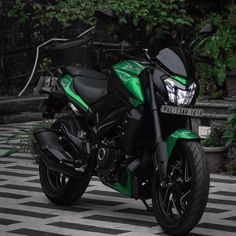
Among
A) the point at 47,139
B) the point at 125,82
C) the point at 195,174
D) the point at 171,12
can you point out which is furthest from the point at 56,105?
the point at 171,12

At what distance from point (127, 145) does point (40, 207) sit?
48.5 inches

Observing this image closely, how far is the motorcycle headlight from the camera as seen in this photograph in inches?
297

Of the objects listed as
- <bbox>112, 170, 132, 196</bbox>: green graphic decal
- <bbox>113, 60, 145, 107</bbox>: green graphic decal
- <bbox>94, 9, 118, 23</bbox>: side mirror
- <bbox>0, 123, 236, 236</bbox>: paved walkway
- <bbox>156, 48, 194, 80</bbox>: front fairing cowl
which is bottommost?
<bbox>0, 123, 236, 236</bbox>: paved walkway

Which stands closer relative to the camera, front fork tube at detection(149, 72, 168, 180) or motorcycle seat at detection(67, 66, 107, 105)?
front fork tube at detection(149, 72, 168, 180)

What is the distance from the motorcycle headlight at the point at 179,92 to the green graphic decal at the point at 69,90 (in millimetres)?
1112

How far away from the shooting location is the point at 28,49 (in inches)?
667

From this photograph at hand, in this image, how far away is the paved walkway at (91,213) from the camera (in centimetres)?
764

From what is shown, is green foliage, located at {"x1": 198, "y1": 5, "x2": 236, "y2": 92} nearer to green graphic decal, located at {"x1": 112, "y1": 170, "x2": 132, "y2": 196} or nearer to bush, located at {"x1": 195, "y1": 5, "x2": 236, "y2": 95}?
bush, located at {"x1": 195, "y1": 5, "x2": 236, "y2": 95}

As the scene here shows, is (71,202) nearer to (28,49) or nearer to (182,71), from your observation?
(182,71)

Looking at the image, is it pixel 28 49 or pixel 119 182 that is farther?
pixel 28 49

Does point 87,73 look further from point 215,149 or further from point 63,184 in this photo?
point 215,149

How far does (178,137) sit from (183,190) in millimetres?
381

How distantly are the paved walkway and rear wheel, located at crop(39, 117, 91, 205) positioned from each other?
0.28 feet

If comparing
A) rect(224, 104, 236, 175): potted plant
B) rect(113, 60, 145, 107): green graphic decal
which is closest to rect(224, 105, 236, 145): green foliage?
rect(224, 104, 236, 175): potted plant
